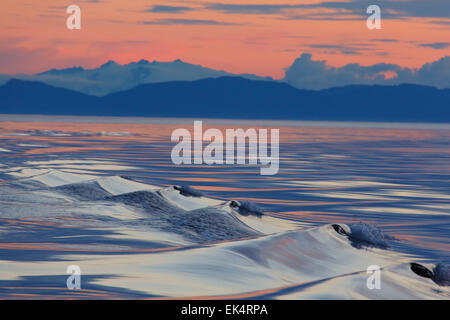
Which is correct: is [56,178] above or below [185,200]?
above

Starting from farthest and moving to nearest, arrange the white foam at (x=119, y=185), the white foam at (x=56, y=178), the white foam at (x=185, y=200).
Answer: the white foam at (x=56, y=178), the white foam at (x=119, y=185), the white foam at (x=185, y=200)

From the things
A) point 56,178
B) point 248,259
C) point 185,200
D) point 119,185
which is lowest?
point 248,259

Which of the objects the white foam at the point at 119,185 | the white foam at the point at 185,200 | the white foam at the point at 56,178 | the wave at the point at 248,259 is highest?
the white foam at the point at 56,178

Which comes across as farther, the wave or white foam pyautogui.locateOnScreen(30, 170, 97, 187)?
white foam pyautogui.locateOnScreen(30, 170, 97, 187)

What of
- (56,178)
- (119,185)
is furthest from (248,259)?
(56,178)

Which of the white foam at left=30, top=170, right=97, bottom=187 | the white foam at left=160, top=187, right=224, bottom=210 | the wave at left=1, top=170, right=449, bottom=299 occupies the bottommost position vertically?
the wave at left=1, top=170, right=449, bottom=299

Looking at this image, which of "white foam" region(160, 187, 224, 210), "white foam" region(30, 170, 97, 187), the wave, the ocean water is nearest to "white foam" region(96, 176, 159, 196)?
the ocean water

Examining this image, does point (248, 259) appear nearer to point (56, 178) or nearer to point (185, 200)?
point (185, 200)

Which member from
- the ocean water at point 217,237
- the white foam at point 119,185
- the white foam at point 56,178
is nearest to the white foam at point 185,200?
the ocean water at point 217,237

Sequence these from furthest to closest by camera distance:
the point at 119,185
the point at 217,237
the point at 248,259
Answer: the point at 119,185, the point at 217,237, the point at 248,259

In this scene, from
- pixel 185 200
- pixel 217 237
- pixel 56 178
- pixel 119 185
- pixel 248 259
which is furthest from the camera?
pixel 56 178

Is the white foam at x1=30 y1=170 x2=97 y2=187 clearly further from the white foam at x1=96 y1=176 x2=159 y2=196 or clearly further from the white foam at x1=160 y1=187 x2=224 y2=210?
the white foam at x1=160 y1=187 x2=224 y2=210

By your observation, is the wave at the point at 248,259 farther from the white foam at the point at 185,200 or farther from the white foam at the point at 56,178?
the white foam at the point at 56,178
